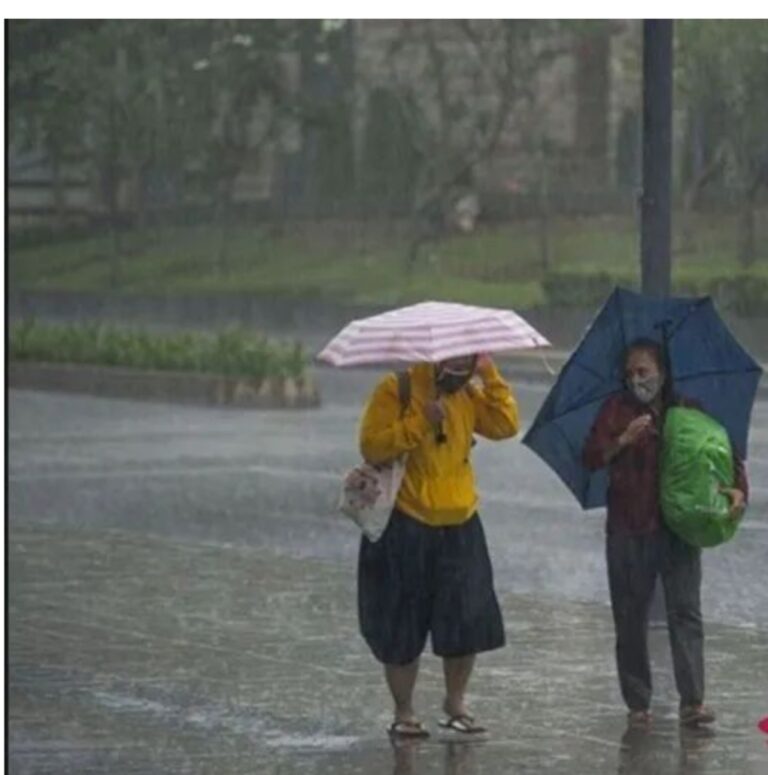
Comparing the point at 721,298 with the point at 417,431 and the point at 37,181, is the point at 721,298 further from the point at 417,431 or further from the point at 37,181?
the point at 417,431

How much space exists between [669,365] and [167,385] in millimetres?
6201

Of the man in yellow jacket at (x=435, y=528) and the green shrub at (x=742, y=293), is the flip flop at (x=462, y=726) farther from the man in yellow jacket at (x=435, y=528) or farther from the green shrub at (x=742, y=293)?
the green shrub at (x=742, y=293)

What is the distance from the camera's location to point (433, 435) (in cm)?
997

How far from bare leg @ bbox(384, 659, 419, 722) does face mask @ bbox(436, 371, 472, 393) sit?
87 cm

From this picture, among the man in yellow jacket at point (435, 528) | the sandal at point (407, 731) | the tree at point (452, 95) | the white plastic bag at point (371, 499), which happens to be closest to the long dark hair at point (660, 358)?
the man in yellow jacket at point (435, 528)

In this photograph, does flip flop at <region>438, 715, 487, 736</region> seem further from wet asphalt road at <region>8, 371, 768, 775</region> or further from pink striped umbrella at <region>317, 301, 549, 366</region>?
pink striped umbrella at <region>317, 301, 549, 366</region>

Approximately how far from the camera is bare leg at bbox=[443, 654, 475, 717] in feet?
33.3

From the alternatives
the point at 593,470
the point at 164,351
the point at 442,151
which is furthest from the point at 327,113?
the point at 593,470

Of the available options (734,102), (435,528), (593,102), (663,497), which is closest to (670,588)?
(663,497)

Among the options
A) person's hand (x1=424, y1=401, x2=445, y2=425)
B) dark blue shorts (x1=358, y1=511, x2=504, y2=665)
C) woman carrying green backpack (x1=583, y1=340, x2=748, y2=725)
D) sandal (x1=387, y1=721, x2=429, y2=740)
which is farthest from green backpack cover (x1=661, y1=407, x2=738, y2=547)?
sandal (x1=387, y1=721, x2=429, y2=740)

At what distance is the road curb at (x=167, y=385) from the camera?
15.9m

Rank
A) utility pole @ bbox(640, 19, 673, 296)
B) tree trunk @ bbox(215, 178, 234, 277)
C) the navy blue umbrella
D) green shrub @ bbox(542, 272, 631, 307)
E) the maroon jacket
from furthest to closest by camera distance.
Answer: tree trunk @ bbox(215, 178, 234, 277), green shrub @ bbox(542, 272, 631, 307), utility pole @ bbox(640, 19, 673, 296), the navy blue umbrella, the maroon jacket

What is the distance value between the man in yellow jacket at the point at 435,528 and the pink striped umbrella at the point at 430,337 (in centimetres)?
11
